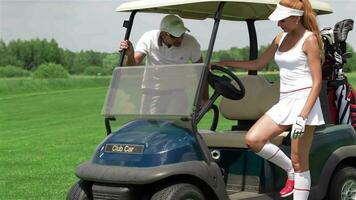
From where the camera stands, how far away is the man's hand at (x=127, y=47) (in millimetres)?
4957

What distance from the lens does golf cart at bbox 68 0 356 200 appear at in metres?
4.12

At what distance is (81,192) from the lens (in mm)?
4426

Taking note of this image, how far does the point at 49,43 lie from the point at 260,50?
267ft

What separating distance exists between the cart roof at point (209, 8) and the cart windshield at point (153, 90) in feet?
1.51

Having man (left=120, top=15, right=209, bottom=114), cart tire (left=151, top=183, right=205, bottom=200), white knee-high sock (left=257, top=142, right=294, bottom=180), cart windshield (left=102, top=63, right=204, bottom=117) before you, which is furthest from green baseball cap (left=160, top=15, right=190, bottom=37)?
cart tire (left=151, top=183, right=205, bottom=200)

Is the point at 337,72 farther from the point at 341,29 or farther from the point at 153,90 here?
the point at 153,90

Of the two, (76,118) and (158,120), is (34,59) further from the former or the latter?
(158,120)

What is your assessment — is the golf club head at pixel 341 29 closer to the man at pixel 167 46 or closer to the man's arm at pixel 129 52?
the man at pixel 167 46

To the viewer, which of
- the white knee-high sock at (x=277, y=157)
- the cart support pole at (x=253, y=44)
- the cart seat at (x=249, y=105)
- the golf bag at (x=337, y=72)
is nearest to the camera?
the white knee-high sock at (x=277, y=157)

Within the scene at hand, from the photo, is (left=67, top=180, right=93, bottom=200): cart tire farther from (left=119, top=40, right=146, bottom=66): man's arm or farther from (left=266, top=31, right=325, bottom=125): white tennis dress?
(left=266, top=31, right=325, bottom=125): white tennis dress

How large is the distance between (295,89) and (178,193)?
1123 mm

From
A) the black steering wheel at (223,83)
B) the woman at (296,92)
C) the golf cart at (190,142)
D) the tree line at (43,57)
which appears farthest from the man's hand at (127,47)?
the tree line at (43,57)

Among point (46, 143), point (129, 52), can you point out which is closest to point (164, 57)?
point (129, 52)

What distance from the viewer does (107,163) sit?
4273 mm
